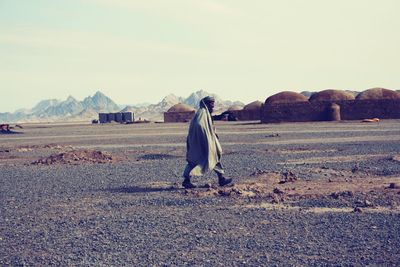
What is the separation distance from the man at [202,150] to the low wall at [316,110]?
102ft

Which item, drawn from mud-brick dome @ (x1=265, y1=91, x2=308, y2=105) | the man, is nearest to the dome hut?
mud-brick dome @ (x1=265, y1=91, x2=308, y2=105)

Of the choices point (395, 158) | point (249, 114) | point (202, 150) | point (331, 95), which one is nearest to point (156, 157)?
point (202, 150)

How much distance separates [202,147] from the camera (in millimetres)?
9383

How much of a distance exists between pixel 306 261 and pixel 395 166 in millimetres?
7942

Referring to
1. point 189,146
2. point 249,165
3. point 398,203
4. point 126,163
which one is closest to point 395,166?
point 249,165

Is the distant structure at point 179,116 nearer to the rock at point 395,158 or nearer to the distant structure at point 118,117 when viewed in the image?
the distant structure at point 118,117

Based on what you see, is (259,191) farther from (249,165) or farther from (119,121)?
(119,121)

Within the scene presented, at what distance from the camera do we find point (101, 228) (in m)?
6.45

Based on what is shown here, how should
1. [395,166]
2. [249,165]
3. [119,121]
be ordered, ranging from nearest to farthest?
[395,166] → [249,165] → [119,121]

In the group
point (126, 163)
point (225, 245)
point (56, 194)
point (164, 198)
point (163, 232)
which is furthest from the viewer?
point (126, 163)

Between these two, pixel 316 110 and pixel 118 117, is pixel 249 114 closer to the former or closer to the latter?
pixel 316 110

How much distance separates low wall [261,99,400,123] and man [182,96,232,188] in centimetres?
3103

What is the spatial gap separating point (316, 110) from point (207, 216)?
34588mm

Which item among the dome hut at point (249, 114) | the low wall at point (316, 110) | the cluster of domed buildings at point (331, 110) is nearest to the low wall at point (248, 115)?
the dome hut at point (249, 114)
